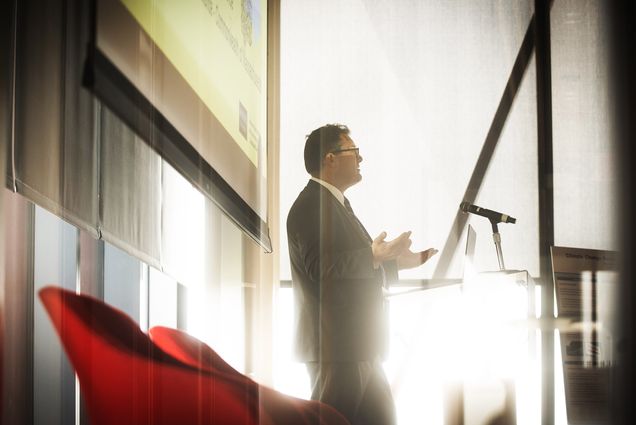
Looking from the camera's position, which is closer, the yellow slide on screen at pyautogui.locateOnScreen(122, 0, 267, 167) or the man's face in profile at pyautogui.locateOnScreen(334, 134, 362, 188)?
the yellow slide on screen at pyautogui.locateOnScreen(122, 0, 267, 167)

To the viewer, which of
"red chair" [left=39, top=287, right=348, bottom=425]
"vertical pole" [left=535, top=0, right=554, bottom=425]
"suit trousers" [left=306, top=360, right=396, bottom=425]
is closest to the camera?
"red chair" [left=39, top=287, right=348, bottom=425]

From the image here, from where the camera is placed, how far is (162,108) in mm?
1119

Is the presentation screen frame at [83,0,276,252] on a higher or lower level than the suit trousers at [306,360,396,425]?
higher

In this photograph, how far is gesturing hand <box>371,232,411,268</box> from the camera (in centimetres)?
224

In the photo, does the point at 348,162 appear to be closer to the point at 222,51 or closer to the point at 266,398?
the point at 222,51

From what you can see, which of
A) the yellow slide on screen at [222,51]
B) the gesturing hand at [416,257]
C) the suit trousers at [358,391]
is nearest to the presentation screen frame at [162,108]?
the yellow slide on screen at [222,51]

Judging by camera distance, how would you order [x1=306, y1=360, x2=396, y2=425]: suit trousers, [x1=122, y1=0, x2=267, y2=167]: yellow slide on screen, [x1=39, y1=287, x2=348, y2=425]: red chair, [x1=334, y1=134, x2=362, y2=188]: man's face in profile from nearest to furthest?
[x1=39, y1=287, x2=348, y2=425]: red chair → [x1=122, y1=0, x2=267, y2=167]: yellow slide on screen → [x1=306, y1=360, x2=396, y2=425]: suit trousers → [x1=334, y1=134, x2=362, y2=188]: man's face in profile

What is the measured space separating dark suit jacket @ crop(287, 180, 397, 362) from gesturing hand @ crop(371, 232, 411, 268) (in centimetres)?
3

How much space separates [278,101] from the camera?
2611 mm

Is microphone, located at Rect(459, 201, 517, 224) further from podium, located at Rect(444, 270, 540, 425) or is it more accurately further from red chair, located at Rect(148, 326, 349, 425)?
red chair, located at Rect(148, 326, 349, 425)

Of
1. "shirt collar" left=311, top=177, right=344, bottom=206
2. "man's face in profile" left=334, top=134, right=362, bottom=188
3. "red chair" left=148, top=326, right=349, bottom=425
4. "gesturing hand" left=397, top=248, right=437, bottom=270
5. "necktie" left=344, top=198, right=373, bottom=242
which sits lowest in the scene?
"red chair" left=148, top=326, right=349, bottom=425

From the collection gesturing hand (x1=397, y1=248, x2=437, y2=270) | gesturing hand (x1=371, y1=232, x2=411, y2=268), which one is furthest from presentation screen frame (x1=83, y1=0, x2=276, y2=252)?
gesturing hand (x1=397, y1=248, x2=437, y2=270)

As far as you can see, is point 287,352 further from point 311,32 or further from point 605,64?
point 605,64

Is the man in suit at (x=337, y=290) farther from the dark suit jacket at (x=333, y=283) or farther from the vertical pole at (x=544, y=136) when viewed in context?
the vertical pole at (x=544, y=136)
